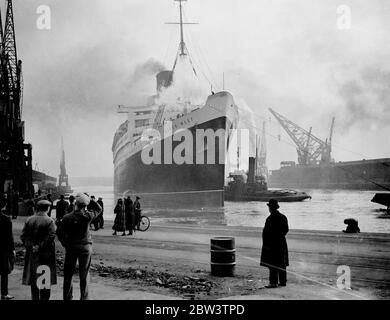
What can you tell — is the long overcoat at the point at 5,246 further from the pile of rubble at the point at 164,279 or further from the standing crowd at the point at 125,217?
the standing crowd at the point at 125,217

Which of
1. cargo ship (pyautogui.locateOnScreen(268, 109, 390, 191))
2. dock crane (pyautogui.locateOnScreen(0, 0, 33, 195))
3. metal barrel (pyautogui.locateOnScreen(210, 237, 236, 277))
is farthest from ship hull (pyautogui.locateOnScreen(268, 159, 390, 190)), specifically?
metal barrel (pyautogui.locateOnScreen(210, 237, 236, 277))

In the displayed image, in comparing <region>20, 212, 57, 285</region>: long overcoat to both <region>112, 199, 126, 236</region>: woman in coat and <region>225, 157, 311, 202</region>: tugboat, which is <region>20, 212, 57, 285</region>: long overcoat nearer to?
<region>112, 199, 126, 236</region>: woman in coat

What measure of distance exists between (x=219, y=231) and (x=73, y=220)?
366 inches

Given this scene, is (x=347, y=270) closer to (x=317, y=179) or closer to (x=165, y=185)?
(x=165, y=185)

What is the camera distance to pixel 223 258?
742 centimetres

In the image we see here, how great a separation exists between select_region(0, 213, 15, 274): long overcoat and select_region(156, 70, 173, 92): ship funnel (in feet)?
162

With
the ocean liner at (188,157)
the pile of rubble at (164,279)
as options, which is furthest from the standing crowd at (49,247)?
the ocean liner at (188,157)

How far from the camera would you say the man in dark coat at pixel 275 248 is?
255 inches

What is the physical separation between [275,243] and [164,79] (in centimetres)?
4952

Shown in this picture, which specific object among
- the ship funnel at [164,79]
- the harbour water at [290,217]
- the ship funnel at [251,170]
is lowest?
the harbour water at [290,217]

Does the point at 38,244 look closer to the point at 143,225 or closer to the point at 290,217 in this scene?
the point at 143,225

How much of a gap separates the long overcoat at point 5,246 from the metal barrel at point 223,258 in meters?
3.60
